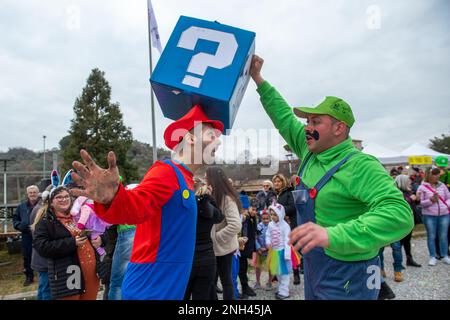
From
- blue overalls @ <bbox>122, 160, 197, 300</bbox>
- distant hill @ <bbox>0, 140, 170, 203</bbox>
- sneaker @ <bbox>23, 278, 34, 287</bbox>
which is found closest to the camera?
blue overalls @ <bbox>122, 160, 197, 300</bbox>

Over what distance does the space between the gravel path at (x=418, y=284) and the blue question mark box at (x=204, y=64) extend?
3546mm

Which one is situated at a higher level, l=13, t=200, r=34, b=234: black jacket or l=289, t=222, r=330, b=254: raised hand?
l=289, t=222, r=330, b=254: raised hand

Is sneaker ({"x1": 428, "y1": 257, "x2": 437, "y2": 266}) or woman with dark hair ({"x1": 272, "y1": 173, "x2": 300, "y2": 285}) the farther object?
sneaker ({"x1": 428, "y1": 257, "x2": 437, "y2": 266})

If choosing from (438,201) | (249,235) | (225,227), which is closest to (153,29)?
(249,235)

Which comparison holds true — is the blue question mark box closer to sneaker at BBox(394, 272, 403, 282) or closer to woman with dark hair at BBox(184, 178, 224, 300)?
woman with dark hair at BBox(184, 178, 224, 300)

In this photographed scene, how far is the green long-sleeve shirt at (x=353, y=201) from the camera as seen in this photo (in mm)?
1300

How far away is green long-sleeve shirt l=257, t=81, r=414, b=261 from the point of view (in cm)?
130

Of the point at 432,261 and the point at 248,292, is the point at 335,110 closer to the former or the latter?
the point at 248,292

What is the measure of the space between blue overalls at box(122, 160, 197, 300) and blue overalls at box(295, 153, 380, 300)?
669 millimetres

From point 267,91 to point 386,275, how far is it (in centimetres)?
463

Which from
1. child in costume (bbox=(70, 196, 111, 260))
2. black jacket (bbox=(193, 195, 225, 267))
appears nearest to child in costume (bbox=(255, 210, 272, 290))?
black jacket (bbox=(193, 195, 225, 267))

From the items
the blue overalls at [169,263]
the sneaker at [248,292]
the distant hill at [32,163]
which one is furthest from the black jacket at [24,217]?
the distant hill at [32,163]

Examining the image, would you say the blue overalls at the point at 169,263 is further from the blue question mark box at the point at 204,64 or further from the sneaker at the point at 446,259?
the sneaker at the point at 446,259
